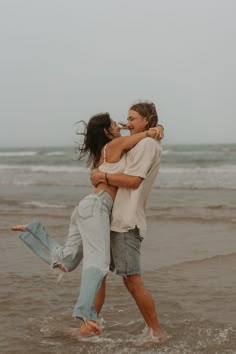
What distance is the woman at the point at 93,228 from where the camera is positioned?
146 inches

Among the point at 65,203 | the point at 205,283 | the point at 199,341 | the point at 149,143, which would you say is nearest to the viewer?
the point at 149,143

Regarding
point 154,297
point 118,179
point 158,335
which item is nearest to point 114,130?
point 118,179

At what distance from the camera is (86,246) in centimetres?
385

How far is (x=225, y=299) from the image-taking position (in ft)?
17.1

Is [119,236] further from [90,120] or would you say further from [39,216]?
[39,216]

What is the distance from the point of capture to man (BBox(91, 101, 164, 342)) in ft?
12.6

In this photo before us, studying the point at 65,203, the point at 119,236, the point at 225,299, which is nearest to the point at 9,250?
the point at 225,299

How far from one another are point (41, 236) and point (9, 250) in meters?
3.51

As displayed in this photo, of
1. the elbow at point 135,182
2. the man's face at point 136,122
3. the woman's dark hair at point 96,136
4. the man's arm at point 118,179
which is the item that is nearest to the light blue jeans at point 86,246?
the man's arm at point 118,179

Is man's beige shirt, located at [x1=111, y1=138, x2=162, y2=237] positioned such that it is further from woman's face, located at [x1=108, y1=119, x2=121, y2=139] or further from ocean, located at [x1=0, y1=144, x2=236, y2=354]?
ocean, located at [x1=0, y1=144, x2=236, y2=354]

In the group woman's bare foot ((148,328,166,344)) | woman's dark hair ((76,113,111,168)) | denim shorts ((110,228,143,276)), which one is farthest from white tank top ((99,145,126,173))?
woman's bare foot ((148,328,166,344))

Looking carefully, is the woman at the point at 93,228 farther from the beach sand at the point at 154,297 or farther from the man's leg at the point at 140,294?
the beach sand at the point at 154,297

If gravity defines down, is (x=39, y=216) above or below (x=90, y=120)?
below

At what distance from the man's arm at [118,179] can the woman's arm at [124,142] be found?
134 millimetres
